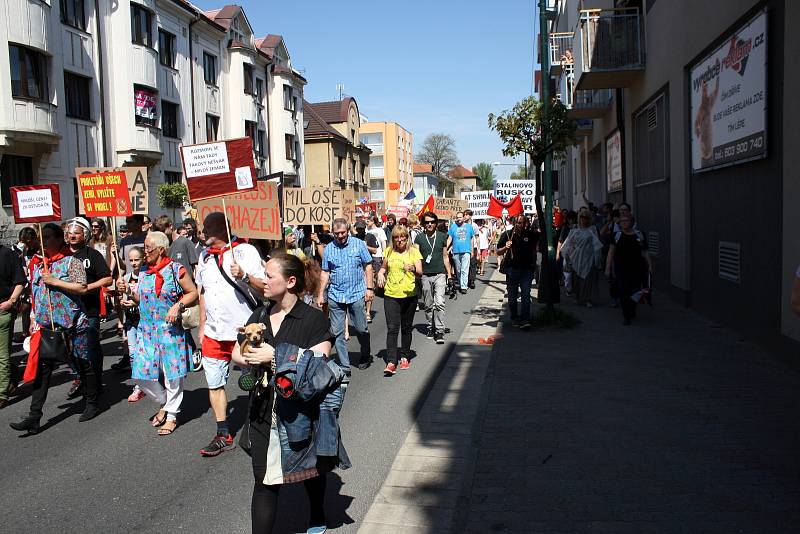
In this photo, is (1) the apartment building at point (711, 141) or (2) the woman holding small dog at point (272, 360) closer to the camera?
(2) the woman holding small dog at point (272, 360)

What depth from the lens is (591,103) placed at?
75.4 ft

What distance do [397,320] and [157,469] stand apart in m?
4.08

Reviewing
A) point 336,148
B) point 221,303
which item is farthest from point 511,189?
point 336,148

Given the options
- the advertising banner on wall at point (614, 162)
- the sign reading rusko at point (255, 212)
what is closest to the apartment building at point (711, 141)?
the advertising banner on wall at point (614, 162)

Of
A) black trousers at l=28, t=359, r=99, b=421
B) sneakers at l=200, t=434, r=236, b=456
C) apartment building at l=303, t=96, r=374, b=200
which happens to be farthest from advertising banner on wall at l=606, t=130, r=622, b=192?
apartment building at l=303, t=96, r=374, b=200


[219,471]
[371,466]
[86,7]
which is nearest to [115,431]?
[219,471]

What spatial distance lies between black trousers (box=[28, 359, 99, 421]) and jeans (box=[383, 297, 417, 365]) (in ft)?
10.7

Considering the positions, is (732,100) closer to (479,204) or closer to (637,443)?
(637,443)

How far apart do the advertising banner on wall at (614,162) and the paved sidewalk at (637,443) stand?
1141 cm

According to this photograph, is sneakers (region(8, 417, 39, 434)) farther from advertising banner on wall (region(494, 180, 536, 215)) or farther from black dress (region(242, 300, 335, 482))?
advertising banner on wall (region(494, 180, 536, 215))

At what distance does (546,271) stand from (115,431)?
749cm

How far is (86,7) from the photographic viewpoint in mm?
24438

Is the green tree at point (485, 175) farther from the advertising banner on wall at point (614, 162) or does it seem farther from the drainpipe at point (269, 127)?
the advertising banner on wall at point (614, 162)

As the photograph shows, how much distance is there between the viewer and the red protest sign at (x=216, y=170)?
24.9ft
